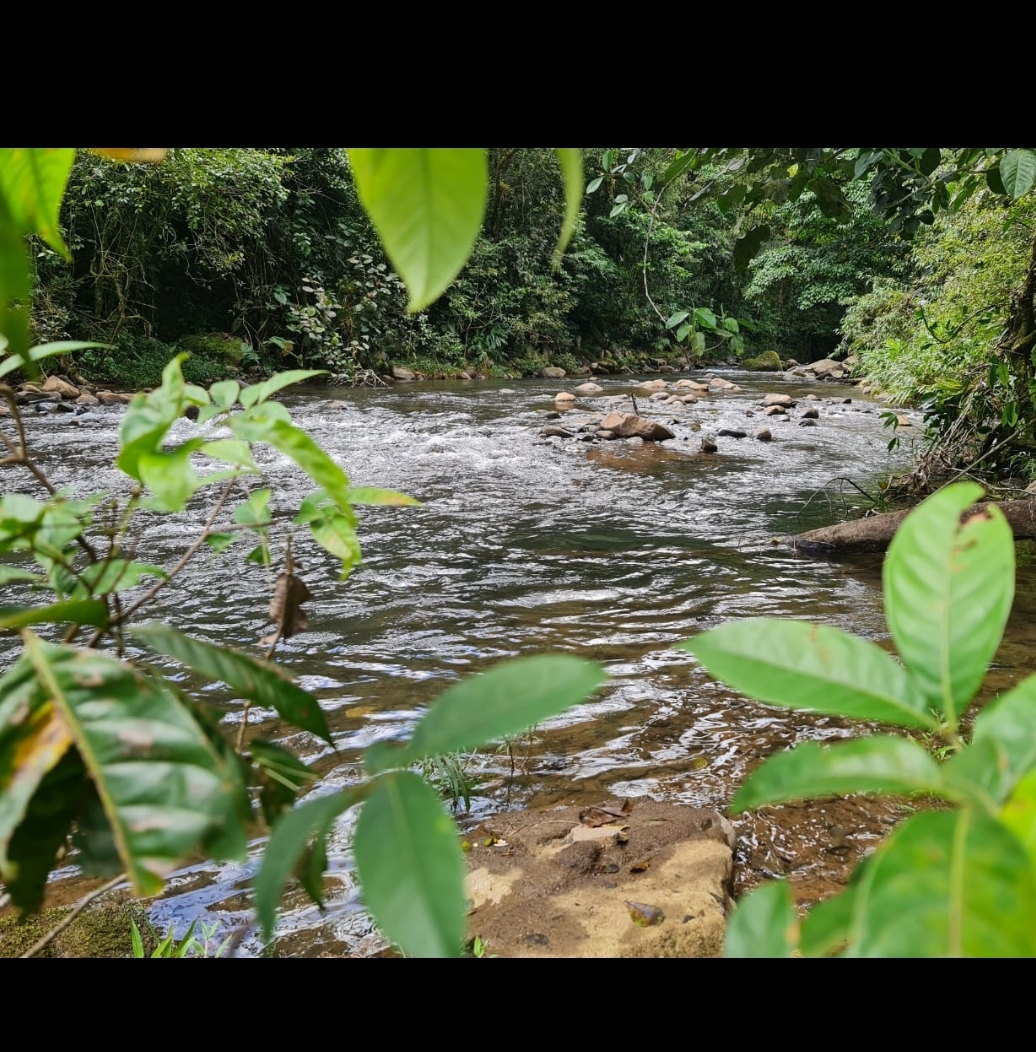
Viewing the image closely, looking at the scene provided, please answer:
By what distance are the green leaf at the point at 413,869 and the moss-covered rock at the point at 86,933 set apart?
5.94 ft

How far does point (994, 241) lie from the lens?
20.7ft

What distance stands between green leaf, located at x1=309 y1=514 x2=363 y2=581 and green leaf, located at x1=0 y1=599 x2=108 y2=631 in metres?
0.36

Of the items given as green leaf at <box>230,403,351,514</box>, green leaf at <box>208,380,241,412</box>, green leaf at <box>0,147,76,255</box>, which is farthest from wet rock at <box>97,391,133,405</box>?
green leaf at <box>0,147,76,255</box>

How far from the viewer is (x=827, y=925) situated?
0.88 ft

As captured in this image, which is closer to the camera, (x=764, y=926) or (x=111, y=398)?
(x=764, y=926)

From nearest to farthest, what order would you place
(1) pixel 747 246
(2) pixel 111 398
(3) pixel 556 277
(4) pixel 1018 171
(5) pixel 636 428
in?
(4) pixel 1018 171, (1) pixel 747 246, (5) pixel 636 428, (2) pixel 111 398, (3) pixel 556 277

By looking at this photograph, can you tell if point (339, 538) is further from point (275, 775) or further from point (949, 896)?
point (949, 896)

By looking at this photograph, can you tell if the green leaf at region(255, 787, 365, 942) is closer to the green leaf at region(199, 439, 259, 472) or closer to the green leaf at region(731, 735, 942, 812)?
the green leaf at region(731, 735, 942, 812)

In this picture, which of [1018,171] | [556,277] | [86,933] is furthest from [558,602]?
[556,277]

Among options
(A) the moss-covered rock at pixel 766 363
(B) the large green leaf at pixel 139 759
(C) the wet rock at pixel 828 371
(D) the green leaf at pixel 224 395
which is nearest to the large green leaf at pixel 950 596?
(B) the large green leaf at pixel 139 759

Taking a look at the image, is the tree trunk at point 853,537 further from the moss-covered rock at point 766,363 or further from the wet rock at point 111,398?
the moss-covered rock at point 766,363

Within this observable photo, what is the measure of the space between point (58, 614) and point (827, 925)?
37cm
